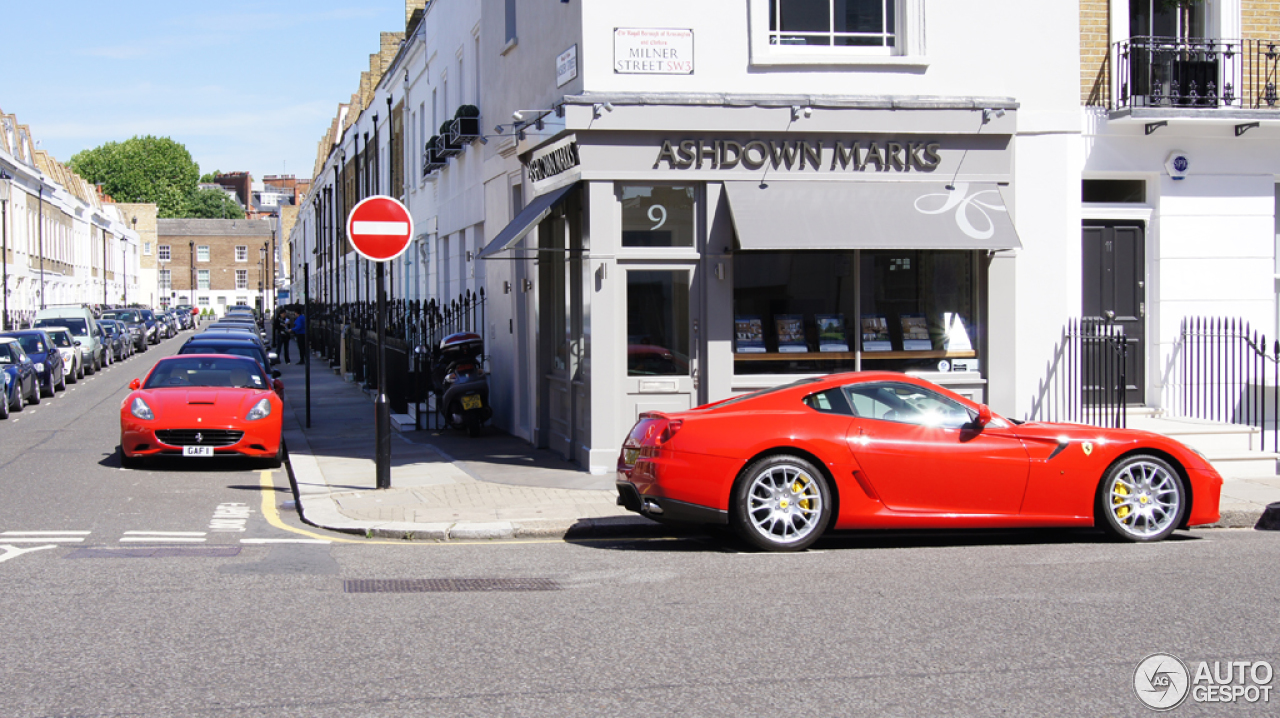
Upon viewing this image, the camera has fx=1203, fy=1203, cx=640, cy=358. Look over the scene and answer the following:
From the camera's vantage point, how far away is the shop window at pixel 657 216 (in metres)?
12.8

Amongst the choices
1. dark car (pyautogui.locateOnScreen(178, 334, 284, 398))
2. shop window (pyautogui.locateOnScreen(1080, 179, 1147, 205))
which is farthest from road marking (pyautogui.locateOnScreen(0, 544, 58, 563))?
shop window (pyautogui.locateOnScreen(1080, 179, 1147, 205))

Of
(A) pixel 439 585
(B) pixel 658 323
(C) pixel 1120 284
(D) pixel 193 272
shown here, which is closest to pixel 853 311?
(B) pixel 658 323

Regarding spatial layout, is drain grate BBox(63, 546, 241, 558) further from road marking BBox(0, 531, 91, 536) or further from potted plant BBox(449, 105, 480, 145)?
potted plant BBox(449, 105, 480, 145)

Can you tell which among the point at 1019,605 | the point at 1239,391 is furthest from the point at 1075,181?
the point at 1019,605

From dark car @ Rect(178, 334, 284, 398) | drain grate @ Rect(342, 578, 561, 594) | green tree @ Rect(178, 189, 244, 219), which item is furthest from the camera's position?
green tree @ Rect(178, 189, 244, 219)

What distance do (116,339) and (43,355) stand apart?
55.9 feet

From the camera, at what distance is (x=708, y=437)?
8.69m

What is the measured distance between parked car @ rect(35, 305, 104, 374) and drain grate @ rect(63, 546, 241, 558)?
93.0 feet

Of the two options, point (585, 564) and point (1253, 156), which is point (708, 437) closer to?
point (585, 564)

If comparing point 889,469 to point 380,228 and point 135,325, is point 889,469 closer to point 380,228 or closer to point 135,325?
point 380,228

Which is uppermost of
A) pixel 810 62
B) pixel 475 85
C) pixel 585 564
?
pixel 475 85

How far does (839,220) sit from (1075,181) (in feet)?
10.3

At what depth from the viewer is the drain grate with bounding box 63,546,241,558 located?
8625mm

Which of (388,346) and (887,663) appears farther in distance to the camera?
(388,346)
